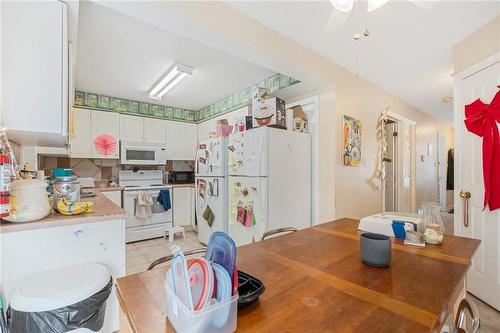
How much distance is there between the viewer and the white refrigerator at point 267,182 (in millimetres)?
2508

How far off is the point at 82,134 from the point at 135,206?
1385mm

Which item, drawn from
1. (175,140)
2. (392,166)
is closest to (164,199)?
(175,140)

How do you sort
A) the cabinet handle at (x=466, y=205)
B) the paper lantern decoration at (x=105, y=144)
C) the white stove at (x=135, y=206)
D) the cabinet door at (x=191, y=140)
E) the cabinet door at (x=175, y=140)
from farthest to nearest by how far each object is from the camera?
the cabinet door at (x=191, y=140) < the cabinet door at (x=175, y=140) < the paper lantern decoration at (x=105, y=144) < the white stove at (x=135, y=206) < the cabinet handle at (x=466, y=205)

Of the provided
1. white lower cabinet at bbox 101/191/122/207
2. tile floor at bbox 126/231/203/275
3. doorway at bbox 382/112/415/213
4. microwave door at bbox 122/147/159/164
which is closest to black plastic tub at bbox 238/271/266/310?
tile floor at bbox 126/231/203/275

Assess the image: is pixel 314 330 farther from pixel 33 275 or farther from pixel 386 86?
pixel 386 86

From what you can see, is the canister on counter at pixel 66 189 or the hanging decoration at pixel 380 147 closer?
the canister on counter at pixel 66 189

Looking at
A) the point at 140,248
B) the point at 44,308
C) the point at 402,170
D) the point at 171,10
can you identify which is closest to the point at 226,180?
the point at 140,248

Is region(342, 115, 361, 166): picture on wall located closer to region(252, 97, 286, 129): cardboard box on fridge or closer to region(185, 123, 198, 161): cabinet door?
region(252, 97, 286, 129): cardboard box on fridge

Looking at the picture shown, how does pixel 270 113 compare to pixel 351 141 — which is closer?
pixel 270 113

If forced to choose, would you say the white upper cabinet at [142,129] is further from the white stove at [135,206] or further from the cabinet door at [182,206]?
the cabinet door at [182,206]

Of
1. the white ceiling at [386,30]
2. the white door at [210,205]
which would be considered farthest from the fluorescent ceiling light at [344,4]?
the white door at [210,205]

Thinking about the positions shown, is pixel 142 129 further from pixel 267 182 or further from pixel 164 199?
pixel 267 182

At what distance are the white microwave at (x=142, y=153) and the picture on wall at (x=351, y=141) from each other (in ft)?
10.2

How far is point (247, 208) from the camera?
269cm
